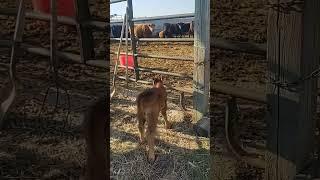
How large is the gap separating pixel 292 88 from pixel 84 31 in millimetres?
1268

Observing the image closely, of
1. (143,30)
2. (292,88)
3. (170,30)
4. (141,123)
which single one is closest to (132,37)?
(143,30)

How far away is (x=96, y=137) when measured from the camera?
2205 millimetres

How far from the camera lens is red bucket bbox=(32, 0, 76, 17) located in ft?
7.01

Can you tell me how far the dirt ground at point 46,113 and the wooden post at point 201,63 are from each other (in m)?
0.54

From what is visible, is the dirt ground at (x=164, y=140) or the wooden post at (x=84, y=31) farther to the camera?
the dirt ground at (x=164, y=140)

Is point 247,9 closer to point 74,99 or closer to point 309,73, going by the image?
point 309,73

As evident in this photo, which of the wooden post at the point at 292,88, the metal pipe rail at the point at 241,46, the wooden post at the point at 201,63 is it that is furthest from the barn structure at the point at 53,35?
the wooden post at the point at 292,88

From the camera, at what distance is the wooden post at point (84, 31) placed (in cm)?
216

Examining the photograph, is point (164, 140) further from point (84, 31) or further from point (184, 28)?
point (84, 31)

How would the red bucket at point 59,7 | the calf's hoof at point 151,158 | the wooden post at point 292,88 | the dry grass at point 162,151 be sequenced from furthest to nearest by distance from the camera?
the wooden post at point 292,88, the calf's hoof at point 151,158, the dry grass at point 162,151, the red bucket at point 59,7

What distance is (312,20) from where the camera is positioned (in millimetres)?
2562

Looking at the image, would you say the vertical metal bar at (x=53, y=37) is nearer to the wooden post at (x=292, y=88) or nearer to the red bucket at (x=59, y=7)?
the red bucket at (x=59, y=7)

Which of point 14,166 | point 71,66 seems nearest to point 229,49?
point 71,66

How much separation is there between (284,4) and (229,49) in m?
0.40
